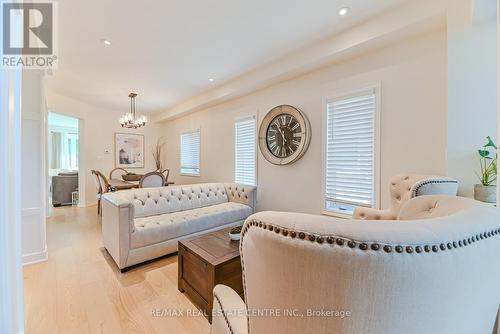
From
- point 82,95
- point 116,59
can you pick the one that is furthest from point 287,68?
point 82,95

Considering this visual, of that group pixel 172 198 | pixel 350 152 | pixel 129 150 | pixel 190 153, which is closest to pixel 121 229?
pixel 172 198

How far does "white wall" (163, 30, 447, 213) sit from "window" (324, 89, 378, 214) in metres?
0.12

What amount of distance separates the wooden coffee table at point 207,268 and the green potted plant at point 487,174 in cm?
206

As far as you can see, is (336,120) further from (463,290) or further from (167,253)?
(167,253)

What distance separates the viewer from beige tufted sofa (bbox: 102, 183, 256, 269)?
240cm

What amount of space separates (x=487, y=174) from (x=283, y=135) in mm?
2365

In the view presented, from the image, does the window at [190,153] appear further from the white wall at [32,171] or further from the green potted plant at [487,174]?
the green potted plant at [487,174]

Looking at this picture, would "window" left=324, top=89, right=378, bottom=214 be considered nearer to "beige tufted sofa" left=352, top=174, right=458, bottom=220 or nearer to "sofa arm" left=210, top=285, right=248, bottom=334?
"beige tufted sofa" left=352, top=174, right=458, bottom=220

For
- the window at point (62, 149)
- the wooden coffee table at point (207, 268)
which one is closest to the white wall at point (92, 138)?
the window at point (62, 149)

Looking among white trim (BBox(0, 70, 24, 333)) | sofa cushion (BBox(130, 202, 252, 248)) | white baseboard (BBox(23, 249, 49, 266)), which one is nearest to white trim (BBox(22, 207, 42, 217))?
white baseboard (BBox(23, 249, 49, 266))

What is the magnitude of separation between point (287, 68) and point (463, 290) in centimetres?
319

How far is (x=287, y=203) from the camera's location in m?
3.60

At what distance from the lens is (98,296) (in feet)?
6.45

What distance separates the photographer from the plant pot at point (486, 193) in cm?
165
